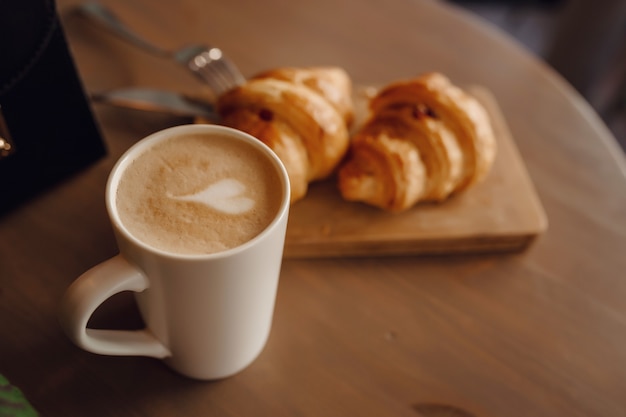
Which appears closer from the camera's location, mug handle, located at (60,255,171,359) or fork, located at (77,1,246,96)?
mug handle, located at (60,255,171,359)

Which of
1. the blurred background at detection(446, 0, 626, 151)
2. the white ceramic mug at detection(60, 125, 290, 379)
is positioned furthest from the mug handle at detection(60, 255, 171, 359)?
the blurred background at detection(446, 0, 626, 151)

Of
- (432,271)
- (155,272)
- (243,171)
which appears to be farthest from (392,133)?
(155,272)

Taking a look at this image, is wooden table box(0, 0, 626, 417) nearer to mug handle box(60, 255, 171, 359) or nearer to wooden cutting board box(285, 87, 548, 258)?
wooden cutting board box(285, 87, 548, 258)

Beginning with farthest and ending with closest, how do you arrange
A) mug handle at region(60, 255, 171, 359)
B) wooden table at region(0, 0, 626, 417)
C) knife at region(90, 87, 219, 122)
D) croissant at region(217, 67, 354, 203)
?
knife at region(90, 87, 219, 122) < croissant at region(217, 67, 354, 203) < wooden table at region(0, 0, 626, 417) < mug handle at region(60, 255, 171, 359)

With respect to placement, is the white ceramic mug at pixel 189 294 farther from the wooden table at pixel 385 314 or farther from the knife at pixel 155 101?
the knife at pixel 155 101

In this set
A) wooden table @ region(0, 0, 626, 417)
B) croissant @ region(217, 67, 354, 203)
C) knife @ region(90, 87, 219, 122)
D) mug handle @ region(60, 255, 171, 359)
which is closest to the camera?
mug handle @ region(60, 255, 171, 359)

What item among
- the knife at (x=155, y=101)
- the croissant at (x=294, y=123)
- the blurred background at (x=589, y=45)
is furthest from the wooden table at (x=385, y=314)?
the blurred background at (x=589, y=45)
